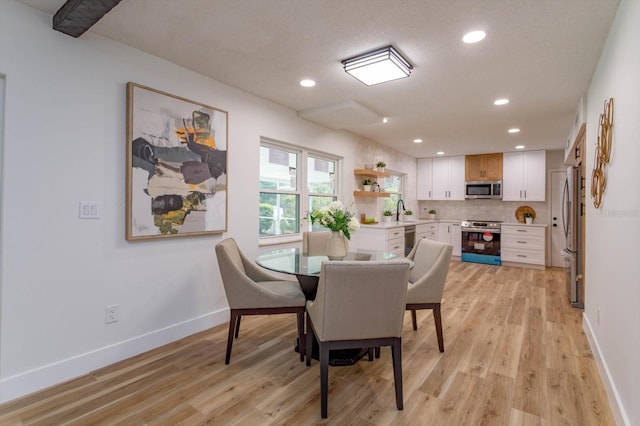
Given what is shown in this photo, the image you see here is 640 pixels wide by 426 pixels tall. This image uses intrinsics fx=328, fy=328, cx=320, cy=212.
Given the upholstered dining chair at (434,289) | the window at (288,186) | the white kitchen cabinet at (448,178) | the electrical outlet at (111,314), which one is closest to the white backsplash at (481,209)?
the white kitchen cabinet at (448,178)

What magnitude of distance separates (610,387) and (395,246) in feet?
11.3

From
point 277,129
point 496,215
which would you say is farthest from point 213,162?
point 496,215

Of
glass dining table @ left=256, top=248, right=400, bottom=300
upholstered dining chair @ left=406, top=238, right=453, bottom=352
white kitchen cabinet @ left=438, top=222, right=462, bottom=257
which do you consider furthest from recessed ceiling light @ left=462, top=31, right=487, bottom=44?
white kitchen cabinet @ left=438, top=222, right=462, bottom=257

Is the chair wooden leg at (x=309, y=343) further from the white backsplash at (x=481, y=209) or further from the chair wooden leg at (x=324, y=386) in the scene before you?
the white backsplash at (x=481, y=209)

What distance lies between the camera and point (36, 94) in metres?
2.04

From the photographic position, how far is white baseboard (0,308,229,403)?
1.98 metres

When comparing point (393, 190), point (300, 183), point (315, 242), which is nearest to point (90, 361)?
point (315, 242)

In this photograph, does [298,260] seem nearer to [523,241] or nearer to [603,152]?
[603,152]

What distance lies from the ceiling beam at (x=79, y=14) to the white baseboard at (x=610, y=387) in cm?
340

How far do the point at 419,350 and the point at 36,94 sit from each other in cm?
323

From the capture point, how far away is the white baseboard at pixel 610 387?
1.67 m

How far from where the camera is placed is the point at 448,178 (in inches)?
291

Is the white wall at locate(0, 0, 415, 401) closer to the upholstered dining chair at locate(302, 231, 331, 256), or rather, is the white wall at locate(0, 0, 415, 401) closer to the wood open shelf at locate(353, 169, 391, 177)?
the upholstered dining chair at locate(302, 231, 331, 256)

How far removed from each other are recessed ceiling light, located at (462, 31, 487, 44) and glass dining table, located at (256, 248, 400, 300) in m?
1.75
